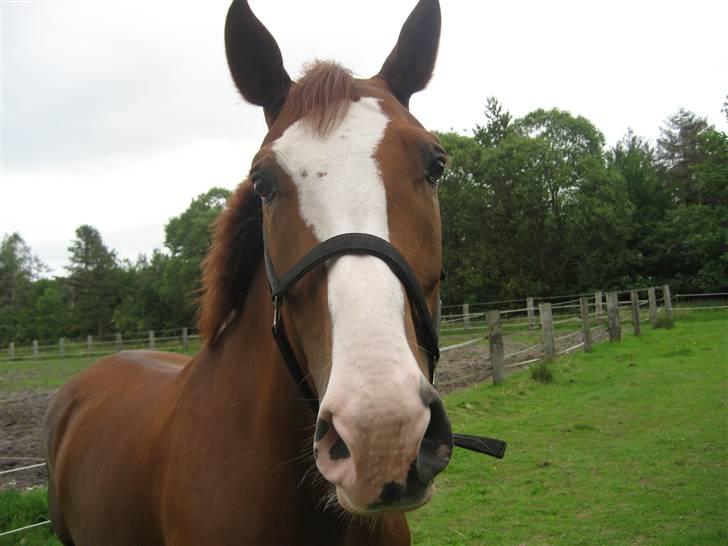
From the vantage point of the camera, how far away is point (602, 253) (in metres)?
33.7

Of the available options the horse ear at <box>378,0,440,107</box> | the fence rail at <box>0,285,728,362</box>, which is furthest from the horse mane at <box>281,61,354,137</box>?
the fence rail at <box>0,285,728,362</box>

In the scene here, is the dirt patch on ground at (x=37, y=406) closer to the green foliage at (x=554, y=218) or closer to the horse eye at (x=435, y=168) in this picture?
the horse eye at (x=435, y=168)

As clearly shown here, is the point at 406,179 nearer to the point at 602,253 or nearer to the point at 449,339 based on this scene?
the point at 449,339

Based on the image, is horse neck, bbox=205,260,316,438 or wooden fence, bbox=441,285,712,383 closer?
horse neck, bbox=205,260,316,438

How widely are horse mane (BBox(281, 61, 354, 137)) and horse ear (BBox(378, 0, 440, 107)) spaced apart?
0.26m

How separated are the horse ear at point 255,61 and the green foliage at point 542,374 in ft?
29.5

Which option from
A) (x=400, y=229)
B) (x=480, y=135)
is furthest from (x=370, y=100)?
(x=480, y=135)

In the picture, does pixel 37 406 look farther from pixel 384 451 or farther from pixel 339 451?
pixel 384 451

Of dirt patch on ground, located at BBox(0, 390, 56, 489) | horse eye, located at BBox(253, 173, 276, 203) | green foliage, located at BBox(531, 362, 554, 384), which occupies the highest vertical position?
horse eye, located at BBox(253, 173, 276, 203)

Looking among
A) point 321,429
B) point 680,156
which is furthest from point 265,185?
point 680,156

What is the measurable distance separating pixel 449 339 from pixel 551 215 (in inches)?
669

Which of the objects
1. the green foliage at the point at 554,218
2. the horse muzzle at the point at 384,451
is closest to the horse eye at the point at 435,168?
the horse muzzle at the point at 384,451

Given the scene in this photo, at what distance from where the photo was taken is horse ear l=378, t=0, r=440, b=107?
2107 millimetres

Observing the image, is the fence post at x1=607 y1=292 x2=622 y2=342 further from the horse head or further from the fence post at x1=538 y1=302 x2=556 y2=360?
the horse head
